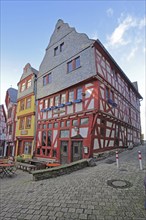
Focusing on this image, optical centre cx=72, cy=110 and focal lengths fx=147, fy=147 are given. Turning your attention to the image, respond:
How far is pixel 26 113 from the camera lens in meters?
18.0

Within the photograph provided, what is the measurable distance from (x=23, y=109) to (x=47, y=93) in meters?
5.47

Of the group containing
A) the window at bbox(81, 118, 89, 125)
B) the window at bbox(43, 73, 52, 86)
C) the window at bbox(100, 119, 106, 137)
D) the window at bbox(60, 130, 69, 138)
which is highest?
the window at bbox(43, 73, 52, 86)

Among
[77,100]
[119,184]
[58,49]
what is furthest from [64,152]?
[58,49]

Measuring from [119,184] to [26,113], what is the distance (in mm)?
14896

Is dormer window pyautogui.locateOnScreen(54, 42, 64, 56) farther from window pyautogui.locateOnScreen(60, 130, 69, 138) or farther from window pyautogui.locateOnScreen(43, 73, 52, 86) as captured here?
window pyautogui.locateOnScreen(60, 130, 69, 138)

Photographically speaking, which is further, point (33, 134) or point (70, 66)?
point (33, 134)

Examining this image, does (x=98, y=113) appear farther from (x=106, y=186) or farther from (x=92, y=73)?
(x=106, y=186)

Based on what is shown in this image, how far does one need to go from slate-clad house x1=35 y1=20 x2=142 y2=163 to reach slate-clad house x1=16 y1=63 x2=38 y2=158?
48.0 inches

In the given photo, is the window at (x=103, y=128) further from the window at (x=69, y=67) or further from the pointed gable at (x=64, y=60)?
the window at (x=69, y=67)

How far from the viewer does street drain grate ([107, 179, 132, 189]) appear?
5.03 meters

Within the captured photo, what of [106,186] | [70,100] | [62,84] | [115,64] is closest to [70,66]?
[62,84]

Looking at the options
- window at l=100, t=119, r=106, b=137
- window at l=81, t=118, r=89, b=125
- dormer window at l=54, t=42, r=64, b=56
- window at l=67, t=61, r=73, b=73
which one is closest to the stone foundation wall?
window at l=81, t=118, r=89, b=125

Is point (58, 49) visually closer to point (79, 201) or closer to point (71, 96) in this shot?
point (71, 96)

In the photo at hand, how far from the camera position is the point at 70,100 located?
12805 millimetres
